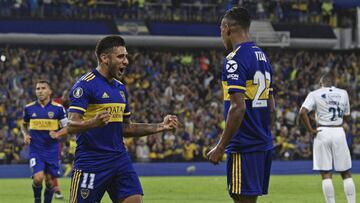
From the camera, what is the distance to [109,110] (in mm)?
8758

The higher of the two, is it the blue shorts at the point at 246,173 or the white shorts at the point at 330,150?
the blue shorts at the point at 246,173

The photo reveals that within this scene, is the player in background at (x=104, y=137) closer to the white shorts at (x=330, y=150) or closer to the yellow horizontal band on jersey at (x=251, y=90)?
the yellow horizontal band on jersey at (x=251, y=90)

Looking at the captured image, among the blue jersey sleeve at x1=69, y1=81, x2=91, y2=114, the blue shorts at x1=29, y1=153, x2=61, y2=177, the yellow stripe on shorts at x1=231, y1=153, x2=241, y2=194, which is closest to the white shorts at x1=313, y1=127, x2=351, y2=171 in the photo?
the blue shorts at x1=29, y1=153, x2=61, y2=177

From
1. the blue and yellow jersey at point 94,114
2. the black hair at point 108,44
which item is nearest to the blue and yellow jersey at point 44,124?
the blue and yellow jersey at point 94,114

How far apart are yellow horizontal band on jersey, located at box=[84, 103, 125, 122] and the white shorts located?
6.74 metres

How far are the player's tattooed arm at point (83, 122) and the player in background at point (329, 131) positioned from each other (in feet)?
22.6

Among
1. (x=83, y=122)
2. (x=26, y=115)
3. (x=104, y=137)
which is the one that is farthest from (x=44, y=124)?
(x=83, y=122)

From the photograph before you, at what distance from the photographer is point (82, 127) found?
8.42m

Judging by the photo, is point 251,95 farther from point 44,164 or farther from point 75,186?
point 44,164

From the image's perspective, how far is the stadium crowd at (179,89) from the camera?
104 ft

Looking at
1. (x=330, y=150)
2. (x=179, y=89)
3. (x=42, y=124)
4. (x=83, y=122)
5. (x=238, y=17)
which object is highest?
(x=238, y=17)

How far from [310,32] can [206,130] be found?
10371 millimetres

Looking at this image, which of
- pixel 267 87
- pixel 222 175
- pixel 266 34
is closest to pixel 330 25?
pixel 266 34

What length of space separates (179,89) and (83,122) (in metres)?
27.8
